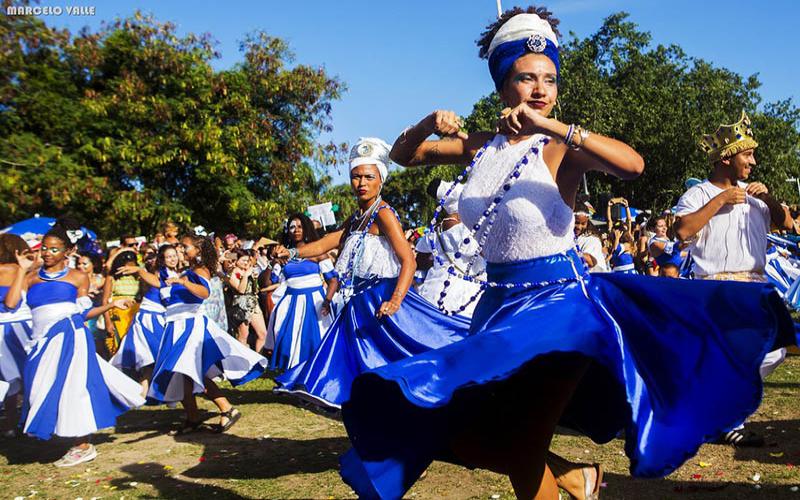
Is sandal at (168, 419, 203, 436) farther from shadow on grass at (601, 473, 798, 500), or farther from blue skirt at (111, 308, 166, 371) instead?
shadow on grass at (601, 473, 798, 500)

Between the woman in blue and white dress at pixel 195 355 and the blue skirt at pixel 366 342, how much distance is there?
2167 millimetres

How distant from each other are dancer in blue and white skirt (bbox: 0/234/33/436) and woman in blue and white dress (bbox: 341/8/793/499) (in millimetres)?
6311

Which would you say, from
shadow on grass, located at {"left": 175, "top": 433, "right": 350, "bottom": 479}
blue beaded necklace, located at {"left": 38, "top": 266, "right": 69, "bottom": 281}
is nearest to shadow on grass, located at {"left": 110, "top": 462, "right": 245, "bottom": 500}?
shadow on grass, located at {"left": 175, "top": 433, "right": 350, "bottom": 479}

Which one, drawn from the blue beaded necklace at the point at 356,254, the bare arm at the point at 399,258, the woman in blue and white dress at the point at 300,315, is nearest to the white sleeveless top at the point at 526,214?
the bare arm at the point at 399,258

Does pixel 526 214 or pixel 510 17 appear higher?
pixel 510 17

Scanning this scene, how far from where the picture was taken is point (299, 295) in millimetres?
9242

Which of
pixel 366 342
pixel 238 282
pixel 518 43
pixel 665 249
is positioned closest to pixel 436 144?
pixel 518 43

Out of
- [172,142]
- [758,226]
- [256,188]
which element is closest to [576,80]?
[256,188]

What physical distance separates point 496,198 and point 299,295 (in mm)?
6433

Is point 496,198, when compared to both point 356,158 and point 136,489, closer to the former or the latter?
point 356,158

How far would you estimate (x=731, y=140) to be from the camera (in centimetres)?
576

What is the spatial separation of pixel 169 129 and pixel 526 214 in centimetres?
2054

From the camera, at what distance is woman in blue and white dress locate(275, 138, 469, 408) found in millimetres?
5434

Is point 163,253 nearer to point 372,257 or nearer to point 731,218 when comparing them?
point 372,257
